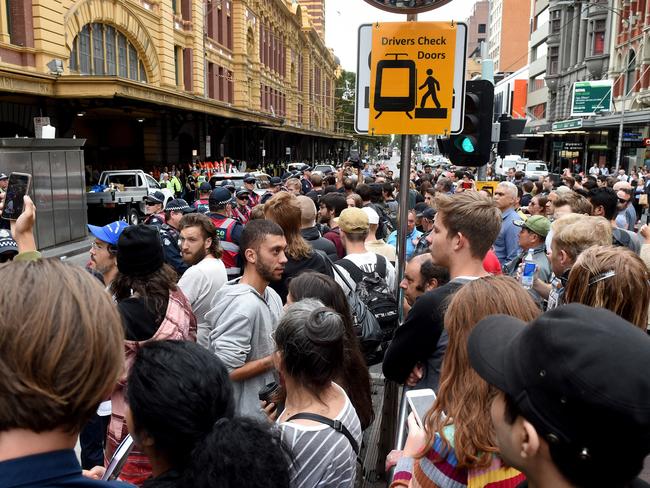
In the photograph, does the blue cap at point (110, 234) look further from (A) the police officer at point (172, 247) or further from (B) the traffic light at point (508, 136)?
(B) the traffic light at point (508, 136)

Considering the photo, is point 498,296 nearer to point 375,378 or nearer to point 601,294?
point 601,294

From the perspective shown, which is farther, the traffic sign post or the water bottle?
the water bottle

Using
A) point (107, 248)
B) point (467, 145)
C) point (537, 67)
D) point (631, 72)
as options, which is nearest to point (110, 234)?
point (107, 248)

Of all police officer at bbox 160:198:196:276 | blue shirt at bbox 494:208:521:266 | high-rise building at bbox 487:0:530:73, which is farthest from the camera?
high-rise building at bbox 487:0:530:73

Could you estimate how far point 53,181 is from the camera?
1555 centimetres

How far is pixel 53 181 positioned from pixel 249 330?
14.2m

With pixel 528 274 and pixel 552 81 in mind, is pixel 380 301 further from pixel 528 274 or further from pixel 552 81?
pixel 552 81

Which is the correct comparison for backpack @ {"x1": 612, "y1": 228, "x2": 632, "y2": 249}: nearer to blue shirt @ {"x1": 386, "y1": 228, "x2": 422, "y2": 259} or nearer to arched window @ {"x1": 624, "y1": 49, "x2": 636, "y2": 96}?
blue shirt @ {"x1": 386, "y1": 228, "x2": 422, "y2": 259}

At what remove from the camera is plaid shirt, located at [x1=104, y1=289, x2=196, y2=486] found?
3.03 metres

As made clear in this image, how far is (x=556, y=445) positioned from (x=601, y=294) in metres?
1.72

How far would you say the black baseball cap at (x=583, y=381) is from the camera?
1218mm

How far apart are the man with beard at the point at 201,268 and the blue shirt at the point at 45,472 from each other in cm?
273

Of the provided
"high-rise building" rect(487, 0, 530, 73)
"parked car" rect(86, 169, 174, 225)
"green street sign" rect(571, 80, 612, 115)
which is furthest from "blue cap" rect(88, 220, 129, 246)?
"high-rise building" rect(487, 0, 530, 73)

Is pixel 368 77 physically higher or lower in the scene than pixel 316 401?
higher
